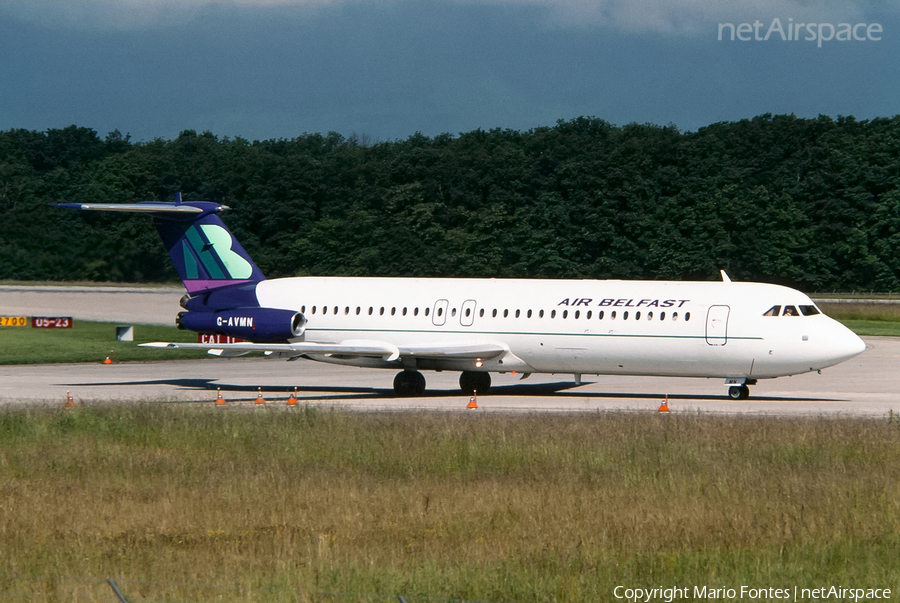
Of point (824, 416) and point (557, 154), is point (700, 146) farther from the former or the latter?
point (824, 416)

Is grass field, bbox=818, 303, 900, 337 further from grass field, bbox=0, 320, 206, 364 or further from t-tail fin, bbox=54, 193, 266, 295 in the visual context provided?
t-tail fin, bbox=54, 193, 266, 295

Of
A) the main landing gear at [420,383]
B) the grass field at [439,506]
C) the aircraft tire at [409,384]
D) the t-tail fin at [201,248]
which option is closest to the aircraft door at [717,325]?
the grass field at [439,506]

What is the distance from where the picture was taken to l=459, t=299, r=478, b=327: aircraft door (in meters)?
31.9

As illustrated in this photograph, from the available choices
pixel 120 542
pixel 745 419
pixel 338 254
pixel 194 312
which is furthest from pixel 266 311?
pixel 338 254

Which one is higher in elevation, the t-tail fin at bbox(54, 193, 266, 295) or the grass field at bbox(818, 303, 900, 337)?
the t-tail fin at bbox(54, 193, 266, 295)

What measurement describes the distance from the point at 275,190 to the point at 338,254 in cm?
985

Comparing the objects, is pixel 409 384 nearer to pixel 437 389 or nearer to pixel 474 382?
pixel 474 382

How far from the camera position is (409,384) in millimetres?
32781

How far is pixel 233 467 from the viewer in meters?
18.7

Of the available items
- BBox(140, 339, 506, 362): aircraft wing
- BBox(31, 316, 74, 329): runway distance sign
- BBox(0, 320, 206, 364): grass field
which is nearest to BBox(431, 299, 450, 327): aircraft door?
BBox(140, 339, 506, 362): aircraft wing

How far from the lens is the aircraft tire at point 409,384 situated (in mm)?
32719

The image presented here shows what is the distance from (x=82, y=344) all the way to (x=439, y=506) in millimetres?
37708

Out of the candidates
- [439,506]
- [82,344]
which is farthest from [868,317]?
[439,506]

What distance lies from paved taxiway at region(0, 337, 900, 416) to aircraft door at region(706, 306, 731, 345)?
64.6 inches
